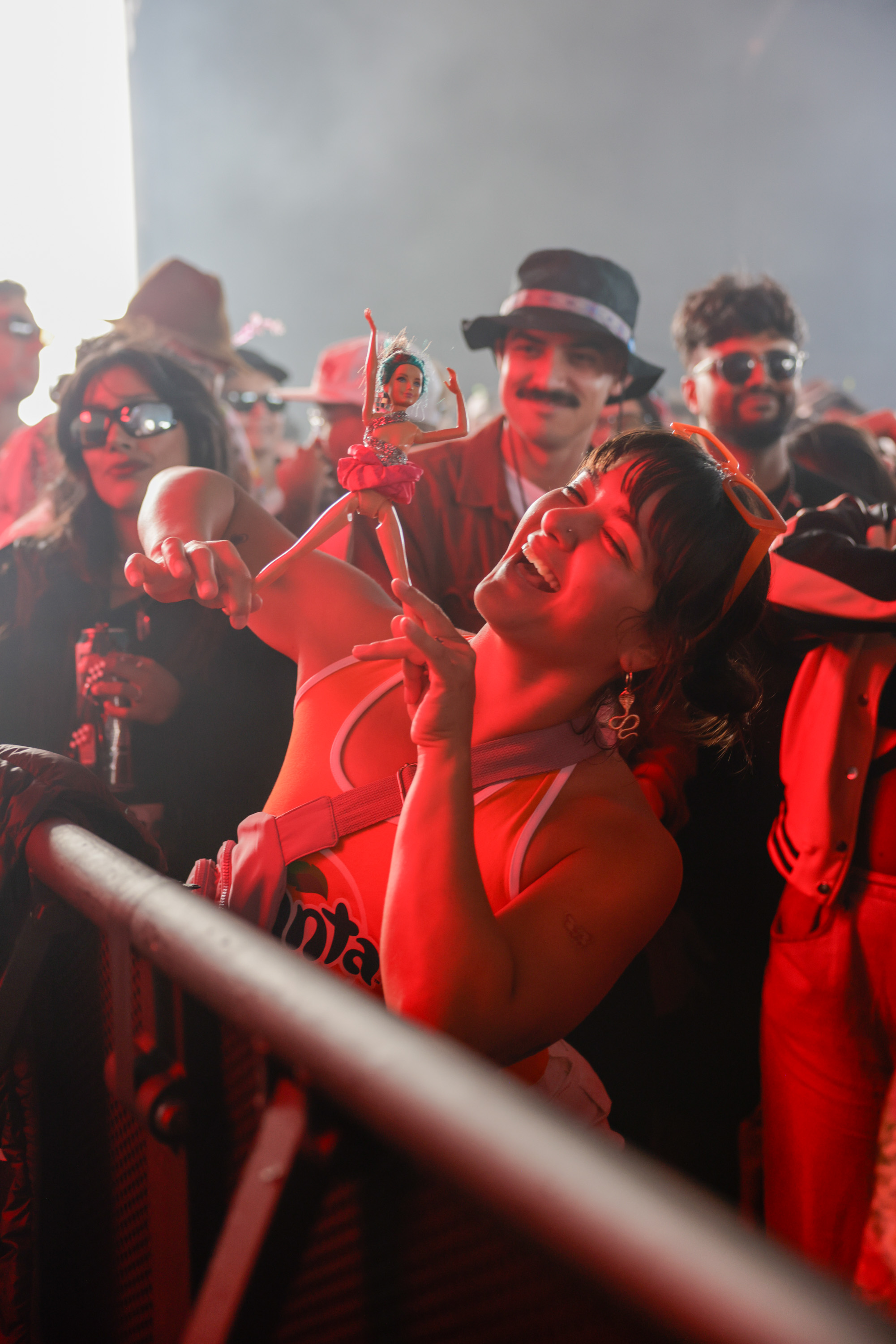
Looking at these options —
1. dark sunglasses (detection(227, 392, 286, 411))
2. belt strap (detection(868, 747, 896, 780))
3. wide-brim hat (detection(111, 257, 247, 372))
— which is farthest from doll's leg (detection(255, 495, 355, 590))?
dark sunglasses (detection(227, 392, 286, 411))

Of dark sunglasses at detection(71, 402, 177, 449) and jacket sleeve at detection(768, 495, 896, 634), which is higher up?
dark sunglasses at detection(71, 402, 177, 449)

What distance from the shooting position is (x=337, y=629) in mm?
950

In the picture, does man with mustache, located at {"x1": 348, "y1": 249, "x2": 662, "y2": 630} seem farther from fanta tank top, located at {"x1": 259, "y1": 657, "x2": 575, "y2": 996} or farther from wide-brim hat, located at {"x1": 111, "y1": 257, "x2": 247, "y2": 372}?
wide-brim hat, located at {"x1": 111, "y1": 257, "x2": 247, "y2": 372}

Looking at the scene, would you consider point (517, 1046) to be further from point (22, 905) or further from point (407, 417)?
point (407, 417)

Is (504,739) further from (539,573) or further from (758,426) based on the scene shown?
(758,426)

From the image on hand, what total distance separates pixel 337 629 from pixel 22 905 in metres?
0.43

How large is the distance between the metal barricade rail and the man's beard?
5.09 feet

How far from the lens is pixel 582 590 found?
0.81 m

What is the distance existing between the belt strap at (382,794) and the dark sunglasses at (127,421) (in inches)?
29.0

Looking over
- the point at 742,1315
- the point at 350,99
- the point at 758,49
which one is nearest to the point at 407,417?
the point at 742,1315

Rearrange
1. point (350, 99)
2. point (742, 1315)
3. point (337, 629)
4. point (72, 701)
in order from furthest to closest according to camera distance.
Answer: point (350, 99) < point (72, 701) < point (337, 629) < point (742, 1315)

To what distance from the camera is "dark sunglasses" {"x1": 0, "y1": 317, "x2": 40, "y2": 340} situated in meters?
2.21

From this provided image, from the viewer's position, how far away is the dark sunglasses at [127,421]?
1.29 meters

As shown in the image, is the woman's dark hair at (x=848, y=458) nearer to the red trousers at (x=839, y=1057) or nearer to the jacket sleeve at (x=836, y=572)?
the jacket sleeve at (x=836, y=572)
